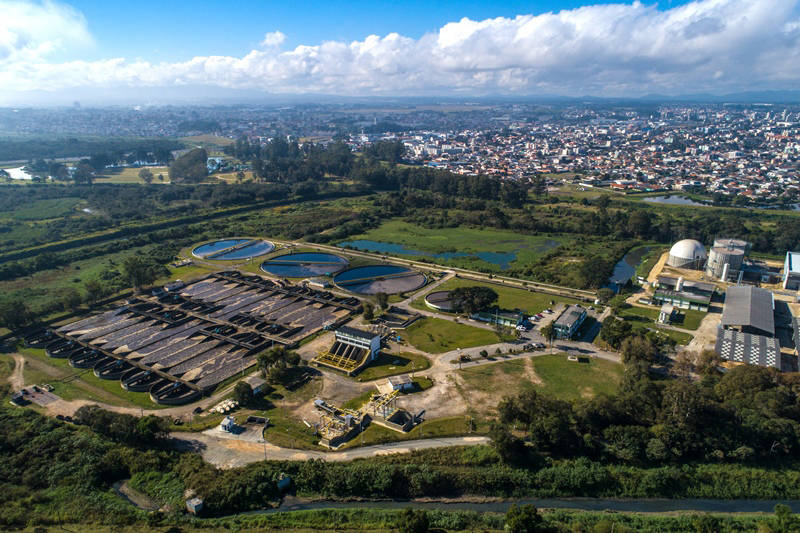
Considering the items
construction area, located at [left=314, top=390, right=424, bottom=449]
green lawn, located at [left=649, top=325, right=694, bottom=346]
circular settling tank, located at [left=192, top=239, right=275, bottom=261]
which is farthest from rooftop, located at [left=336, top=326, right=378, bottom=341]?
circular settling tank, located at [left=192, top=239, right=275, bottom=261]

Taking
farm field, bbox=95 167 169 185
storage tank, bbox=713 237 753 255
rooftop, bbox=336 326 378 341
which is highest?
farm field, bbox=95 167 169 185

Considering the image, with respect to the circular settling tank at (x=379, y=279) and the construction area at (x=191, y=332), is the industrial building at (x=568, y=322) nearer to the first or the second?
the circular settling tank at (x=379, y=279)

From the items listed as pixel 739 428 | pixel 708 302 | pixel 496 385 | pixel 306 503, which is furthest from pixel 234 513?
pixel 708 302

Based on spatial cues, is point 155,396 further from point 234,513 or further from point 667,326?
point 667,326

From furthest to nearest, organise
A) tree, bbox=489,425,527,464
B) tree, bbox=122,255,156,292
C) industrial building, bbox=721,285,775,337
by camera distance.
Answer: tree, bbox=122,255,156,292
industrial building, bbox=721,285,775,337
tree, bbox=489,425,527,464

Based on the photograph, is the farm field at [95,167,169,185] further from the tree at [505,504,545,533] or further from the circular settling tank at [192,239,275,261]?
the tree at [505,504,545,533]

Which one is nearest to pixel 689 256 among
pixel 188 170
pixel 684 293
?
pixel 684 293

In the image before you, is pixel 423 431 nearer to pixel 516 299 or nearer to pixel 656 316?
pixel 516 299
